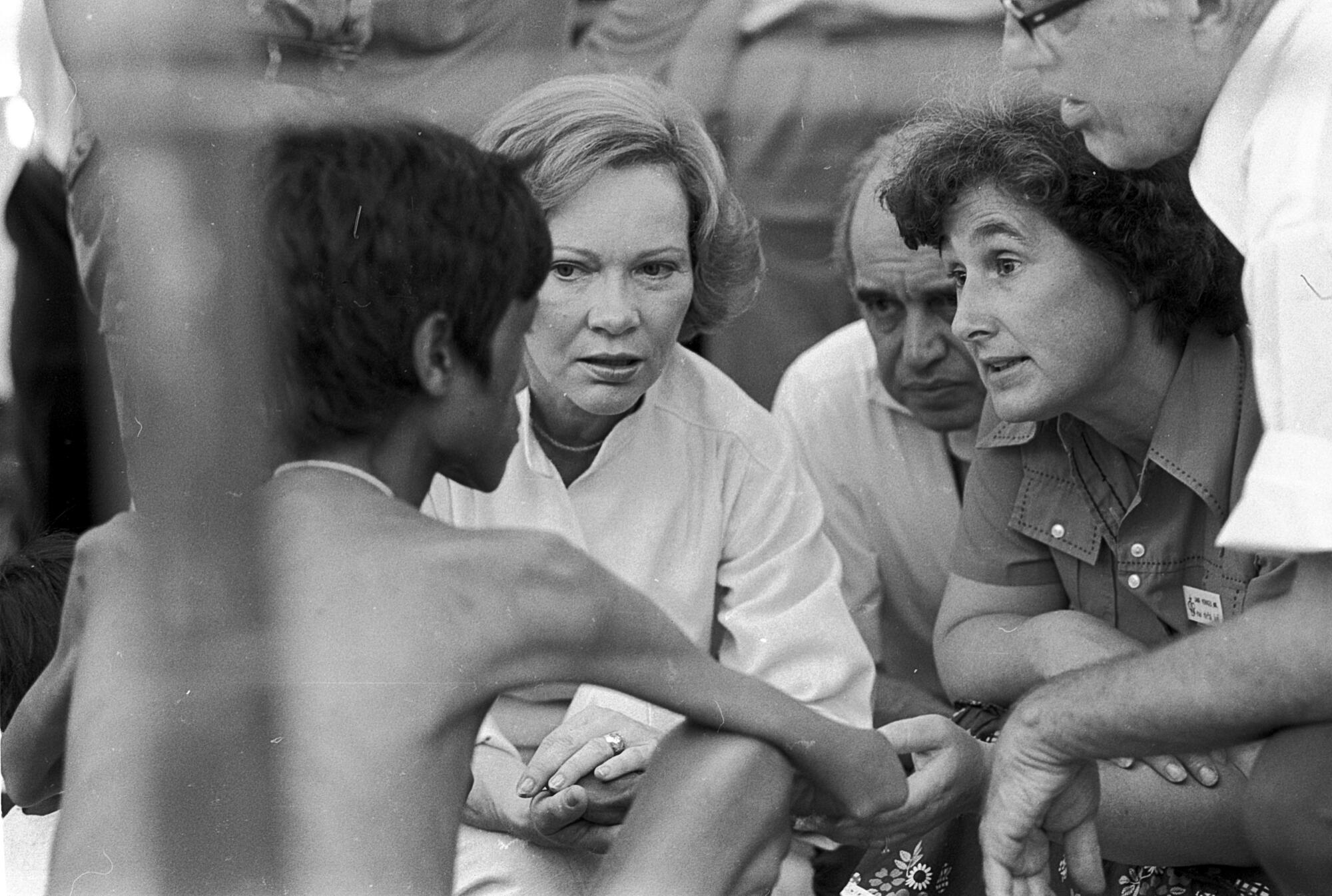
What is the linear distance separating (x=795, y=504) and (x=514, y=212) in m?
0.57

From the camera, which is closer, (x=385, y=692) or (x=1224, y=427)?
(x=385, y=692)

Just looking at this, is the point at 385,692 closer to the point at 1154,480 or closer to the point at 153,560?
the point at 153,560

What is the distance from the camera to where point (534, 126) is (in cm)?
213

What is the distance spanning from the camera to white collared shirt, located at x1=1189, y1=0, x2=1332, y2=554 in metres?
1.77

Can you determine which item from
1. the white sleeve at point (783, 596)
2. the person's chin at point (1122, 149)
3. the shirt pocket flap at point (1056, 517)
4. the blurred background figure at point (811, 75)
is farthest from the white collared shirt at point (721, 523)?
the person's chin at point (1122, 149)

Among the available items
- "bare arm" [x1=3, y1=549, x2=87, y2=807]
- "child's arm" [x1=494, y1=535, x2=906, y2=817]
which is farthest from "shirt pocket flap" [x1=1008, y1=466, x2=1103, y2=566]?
"bare arm" [x1=3, y1=549, x2=87, y2=807]

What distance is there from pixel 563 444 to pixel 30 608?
72 centimetres

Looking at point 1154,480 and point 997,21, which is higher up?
point 997,21

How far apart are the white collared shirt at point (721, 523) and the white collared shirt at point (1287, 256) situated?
0.62 metres

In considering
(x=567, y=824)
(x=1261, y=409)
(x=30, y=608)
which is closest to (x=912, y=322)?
(x=1261, y=409)

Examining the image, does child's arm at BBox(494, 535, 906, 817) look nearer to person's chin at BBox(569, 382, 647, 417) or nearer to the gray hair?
person's chin at BBox(569, 382, 647, 417)

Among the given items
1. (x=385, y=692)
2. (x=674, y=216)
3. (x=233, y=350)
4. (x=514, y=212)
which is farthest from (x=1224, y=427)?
(x=233, y=350)

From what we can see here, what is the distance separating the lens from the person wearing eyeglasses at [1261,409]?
1.79 metres

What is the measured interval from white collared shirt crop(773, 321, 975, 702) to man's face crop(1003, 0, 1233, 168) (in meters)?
0.64
